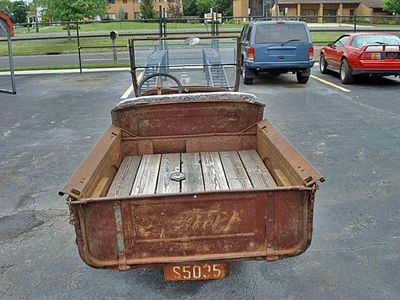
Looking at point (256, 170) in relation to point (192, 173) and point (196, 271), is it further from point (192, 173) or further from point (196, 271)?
point (196, 271)

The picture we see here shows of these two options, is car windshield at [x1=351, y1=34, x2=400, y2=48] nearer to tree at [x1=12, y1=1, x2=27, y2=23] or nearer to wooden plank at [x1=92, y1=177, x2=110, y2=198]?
wooden plank at [x1=92, y1=177, x2=110, y2=198]

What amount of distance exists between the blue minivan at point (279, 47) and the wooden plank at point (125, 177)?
9.34 m

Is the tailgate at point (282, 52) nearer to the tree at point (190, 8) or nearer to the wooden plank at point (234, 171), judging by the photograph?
the wooden plank at point (234, 171)

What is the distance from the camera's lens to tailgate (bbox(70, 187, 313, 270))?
105 inches

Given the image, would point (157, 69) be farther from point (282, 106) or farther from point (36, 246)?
point (282, 106)

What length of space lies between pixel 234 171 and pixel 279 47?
972 centimetres

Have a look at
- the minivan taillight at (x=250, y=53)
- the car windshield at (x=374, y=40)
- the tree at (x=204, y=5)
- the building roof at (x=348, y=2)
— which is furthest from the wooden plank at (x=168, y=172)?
the tree at (x=204, y=5)

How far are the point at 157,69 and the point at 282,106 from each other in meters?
5.41

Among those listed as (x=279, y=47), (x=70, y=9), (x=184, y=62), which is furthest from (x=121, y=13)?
(x=184, y=62)

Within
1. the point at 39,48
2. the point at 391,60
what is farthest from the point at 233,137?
the point at 39,48

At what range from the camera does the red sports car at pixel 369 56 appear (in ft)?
40.0

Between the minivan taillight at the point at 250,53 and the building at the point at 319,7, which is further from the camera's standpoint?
the building at the point at 319,7

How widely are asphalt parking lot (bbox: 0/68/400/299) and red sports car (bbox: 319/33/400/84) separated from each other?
2.03m

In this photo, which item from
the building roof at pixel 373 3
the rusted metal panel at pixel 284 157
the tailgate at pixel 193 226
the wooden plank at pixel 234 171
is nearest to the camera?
the tailgate at pixel 193 226
